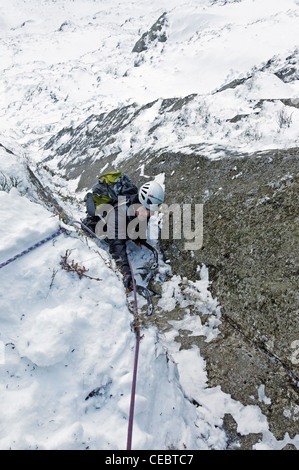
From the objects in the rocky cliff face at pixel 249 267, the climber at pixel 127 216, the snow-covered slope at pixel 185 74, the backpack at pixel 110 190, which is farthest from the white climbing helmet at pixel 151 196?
the snow-covered slope at pixel 185 74

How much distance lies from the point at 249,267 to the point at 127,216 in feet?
9.21

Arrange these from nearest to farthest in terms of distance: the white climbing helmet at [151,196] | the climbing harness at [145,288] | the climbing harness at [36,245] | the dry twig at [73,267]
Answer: the climbing harness at [36,245], the dry twig at [73,267], the climbing harness at [145,288], the white climbing helmet at [151,196]

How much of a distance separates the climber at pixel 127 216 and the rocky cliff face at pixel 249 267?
0.72 meters

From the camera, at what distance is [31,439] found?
2.27 metres

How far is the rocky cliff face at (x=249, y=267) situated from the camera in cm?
365

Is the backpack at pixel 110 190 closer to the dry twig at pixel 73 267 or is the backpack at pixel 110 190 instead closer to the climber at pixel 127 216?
the climber at pixel 127 216

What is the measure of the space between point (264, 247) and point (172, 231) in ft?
7.52

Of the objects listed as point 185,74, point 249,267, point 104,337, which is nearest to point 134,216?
point 249,267

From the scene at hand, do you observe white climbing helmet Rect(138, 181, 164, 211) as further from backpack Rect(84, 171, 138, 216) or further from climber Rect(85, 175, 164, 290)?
backpack Rect(84, 171, 138, 216)

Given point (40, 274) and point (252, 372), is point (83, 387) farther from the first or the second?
point (252, 372)

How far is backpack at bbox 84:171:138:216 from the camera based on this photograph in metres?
6.45

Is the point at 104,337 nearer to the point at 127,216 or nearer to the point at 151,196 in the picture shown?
the point at 127,216

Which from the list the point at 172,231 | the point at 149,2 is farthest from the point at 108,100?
the point at 149,2

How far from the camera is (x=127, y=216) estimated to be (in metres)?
6.29
